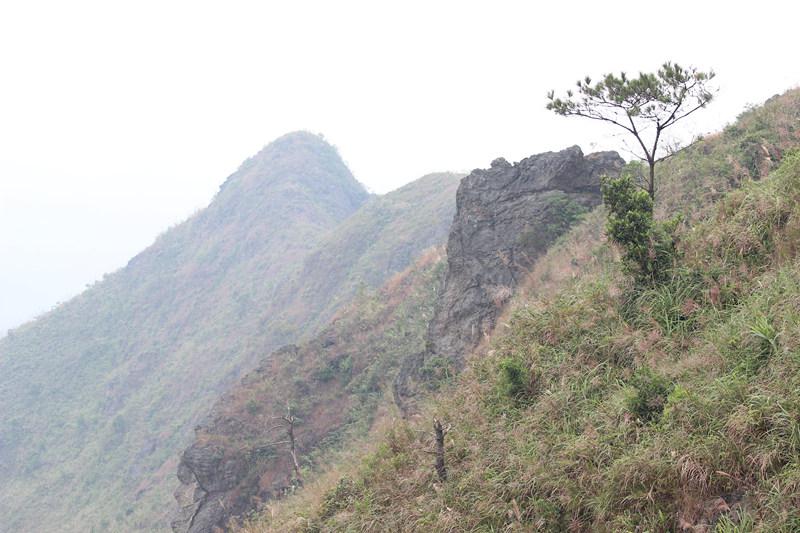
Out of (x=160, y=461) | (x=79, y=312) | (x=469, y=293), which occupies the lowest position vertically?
(x=160, y=461)

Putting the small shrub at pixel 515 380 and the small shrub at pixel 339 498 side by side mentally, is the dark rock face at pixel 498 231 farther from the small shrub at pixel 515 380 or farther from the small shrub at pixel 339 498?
the small shrub at pixel 515 380

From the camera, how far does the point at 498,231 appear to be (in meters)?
14.1

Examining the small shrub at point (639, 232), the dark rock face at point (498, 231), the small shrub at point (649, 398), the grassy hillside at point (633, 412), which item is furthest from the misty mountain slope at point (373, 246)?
the small shrub at point (649, 398)

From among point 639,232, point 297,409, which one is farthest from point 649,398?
point 297,409

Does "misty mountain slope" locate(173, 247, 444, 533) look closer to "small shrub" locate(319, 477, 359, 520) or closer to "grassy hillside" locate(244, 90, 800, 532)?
"small shrub" locate(319, 477, 359, 520)

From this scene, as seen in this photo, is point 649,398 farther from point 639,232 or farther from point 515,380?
point 639,232

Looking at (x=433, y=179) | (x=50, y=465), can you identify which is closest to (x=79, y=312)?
(x=50, y=465)

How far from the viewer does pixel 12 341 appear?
61938mm

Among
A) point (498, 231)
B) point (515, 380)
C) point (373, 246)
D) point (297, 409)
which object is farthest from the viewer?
point (373, 246)

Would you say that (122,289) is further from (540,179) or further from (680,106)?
(680,106)

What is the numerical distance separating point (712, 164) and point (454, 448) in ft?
24.7

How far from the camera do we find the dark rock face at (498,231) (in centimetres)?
1253

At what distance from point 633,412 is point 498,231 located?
959 cm

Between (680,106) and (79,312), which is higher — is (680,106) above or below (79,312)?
below
